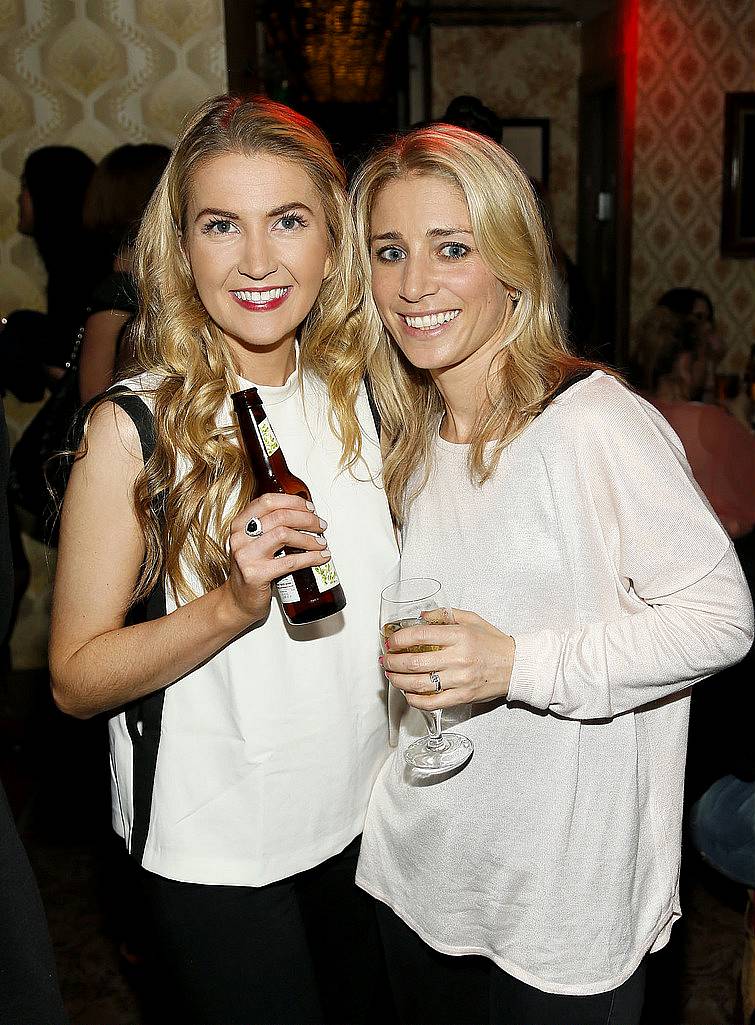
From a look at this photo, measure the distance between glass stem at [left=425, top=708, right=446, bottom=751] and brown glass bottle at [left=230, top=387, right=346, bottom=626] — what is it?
0.71ft

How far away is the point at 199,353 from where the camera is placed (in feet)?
5.46

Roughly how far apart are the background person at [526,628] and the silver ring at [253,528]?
0.25 metres

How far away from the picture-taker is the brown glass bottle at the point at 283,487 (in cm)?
148

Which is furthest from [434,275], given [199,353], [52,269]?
[52,269]

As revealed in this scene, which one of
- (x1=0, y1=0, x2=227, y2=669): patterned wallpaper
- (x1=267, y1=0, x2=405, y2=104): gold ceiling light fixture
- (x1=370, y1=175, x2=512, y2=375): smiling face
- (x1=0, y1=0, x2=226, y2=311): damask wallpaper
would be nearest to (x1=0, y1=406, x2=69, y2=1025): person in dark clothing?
(x1=370, y1=175, x2=512, y2=375): smiling face

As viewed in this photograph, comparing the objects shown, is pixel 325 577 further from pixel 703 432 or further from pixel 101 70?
pixel 101 70

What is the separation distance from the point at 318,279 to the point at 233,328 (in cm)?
18

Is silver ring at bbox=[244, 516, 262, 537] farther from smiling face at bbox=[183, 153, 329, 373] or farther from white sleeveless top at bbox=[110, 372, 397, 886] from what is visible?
smiling face at bbox=[183, 153, 329, 373]

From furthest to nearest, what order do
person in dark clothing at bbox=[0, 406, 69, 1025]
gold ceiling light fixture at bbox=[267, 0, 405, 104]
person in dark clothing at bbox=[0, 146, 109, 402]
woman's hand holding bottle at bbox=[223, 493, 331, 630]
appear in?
gold ceiling light fixture at bbox=[267, 0, 405, 104]
person in dark clothing at bbox=[0, 146, 109, 402]
woman's hand holding bottle at bbox=[223, 493, 331, 630]
person in dark clothing at bbox=[0, 406, 69, 1025]

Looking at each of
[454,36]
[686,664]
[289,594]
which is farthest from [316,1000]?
[454,36]

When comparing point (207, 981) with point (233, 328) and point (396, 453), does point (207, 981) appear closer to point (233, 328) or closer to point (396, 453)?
point (396, 453)

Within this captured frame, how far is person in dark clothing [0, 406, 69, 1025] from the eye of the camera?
1248 mm

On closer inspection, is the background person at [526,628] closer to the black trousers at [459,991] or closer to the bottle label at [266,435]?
the black trousers at [459,991]

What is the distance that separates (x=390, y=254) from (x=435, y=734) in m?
0.78
